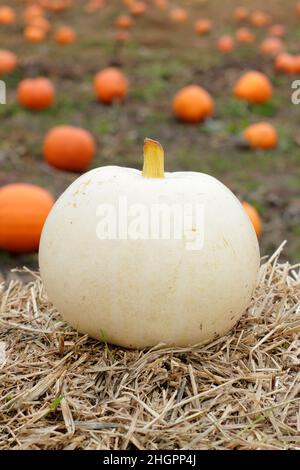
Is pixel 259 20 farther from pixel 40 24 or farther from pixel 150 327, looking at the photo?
pixel 150 327

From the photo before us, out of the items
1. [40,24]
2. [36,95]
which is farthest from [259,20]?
[36,95]

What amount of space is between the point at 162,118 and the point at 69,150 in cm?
224

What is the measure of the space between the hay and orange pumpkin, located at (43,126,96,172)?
4.54 m

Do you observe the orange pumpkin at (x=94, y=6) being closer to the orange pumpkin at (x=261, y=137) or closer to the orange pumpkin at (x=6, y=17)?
the orange pumpkin at (x=6, y=17)

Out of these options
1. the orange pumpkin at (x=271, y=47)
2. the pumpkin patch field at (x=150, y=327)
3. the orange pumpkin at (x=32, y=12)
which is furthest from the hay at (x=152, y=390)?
the orange pumpkin at (x=32, y=12)

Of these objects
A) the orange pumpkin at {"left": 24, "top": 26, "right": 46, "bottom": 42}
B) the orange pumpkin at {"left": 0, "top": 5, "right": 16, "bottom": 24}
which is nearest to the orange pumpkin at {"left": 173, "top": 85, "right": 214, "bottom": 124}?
the orange pumpkin at {"left": 24, "top": 26, "right": 46, "bottom": 42}

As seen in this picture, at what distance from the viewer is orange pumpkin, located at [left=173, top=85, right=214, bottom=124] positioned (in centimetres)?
907

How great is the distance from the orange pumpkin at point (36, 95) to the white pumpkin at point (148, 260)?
6.74 m

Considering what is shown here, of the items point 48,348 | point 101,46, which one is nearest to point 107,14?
point 101,46

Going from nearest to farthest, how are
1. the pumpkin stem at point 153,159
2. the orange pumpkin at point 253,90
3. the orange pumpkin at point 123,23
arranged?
the pumpkin stem at point 153,159 < the orange pumpkin at point 253,90 < the orange pumpkin at point 123,23

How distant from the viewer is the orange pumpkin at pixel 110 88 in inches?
379

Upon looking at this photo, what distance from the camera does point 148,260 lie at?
8.34 feet

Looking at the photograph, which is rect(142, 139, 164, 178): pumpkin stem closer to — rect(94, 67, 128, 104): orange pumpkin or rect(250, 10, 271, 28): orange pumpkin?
rect(94, 67, 128, 104): orange pumpkin

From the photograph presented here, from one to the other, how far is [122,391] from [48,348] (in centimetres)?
43
